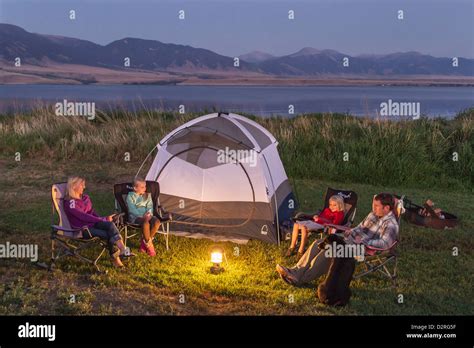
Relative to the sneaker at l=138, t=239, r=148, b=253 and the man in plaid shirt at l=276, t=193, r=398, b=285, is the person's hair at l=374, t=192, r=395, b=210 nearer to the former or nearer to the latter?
the man in plaid shirt at l=276, t=193, r=398, b=285

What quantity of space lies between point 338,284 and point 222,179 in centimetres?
292

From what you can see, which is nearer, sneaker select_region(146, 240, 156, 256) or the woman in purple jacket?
the woman in purple jacket

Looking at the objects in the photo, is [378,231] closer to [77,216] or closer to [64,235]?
[77,216]

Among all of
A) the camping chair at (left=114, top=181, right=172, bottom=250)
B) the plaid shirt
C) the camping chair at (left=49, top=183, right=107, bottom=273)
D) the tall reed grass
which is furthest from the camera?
the tall reed grass

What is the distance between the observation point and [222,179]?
7.57m

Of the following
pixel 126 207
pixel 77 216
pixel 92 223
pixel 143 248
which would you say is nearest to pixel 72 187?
pixel 77 216

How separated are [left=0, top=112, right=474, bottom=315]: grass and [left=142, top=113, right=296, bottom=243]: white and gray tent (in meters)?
0.40

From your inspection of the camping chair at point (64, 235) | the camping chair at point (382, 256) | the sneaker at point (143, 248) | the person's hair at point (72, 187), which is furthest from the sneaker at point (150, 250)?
the camping chair at point (382, 256)

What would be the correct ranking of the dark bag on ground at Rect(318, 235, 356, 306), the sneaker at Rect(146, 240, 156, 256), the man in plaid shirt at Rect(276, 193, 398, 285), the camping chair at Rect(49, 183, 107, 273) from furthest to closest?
the sneaker at Rect(146, 240, 156, 256), the camping chair at Rect(49, 183, 107, 273), the man in plaid shirt at Rect(276, 193, 398, 285), the dark bag on ground at Rect(318, 235, 356, 306)

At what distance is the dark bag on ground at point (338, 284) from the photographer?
5027mm

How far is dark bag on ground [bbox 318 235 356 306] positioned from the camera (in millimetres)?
5027

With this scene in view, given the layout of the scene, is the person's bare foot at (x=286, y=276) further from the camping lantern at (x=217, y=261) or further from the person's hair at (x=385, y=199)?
the person's hair at (x=385, y=199)

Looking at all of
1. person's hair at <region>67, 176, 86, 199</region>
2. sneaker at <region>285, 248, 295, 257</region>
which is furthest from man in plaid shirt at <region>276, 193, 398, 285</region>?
person's hair at <region>67, 176, 86, 199</region>
